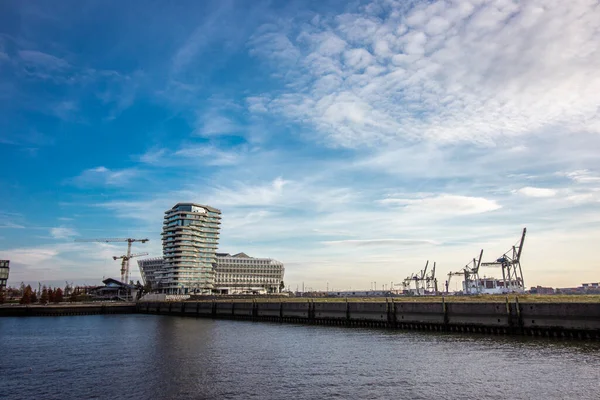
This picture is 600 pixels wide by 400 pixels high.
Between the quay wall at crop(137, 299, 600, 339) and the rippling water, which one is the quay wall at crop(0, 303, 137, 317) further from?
the rippling water

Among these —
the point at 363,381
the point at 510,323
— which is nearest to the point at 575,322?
the point at 510,323

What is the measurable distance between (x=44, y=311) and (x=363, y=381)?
158 m

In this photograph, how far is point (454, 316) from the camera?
75.6 meters

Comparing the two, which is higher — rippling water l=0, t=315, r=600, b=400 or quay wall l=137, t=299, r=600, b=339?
quay wall l=137, t=299, r=600, b=339

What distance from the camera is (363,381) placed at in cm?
3972

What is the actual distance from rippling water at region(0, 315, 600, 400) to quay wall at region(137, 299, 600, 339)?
4.84 m

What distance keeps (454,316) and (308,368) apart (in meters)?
40.6

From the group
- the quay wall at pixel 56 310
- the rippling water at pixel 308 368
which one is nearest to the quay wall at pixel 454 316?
the rippling water at pixel 308 368

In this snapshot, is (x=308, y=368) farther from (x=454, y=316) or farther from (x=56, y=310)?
(x=56, y=310)

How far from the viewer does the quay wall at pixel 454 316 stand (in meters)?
60.9

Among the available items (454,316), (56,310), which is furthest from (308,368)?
(56,310)

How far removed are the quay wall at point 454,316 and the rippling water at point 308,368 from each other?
484cm

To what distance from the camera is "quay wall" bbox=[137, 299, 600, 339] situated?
200 ft

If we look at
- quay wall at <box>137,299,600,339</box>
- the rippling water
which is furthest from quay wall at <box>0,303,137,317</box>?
the rippling water
